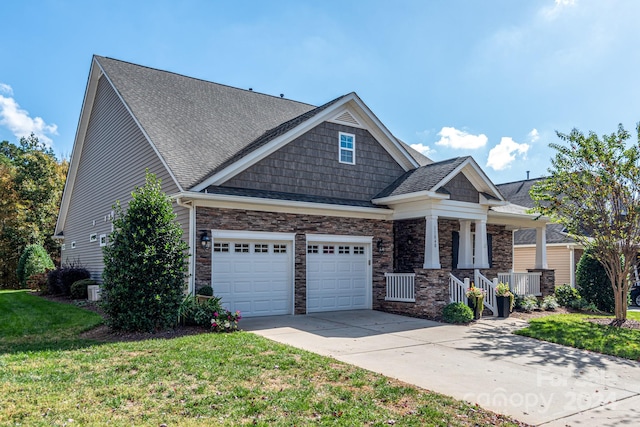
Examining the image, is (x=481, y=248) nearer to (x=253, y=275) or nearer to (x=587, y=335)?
(x=587, y=335)

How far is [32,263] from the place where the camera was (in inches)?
964

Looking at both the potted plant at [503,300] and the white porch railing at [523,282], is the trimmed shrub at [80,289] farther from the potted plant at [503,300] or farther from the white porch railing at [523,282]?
the white porch railing at [523,282]

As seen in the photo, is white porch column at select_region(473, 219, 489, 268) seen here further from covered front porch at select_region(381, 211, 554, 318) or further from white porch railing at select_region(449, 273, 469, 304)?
white porch railing at select_region(449, 273, 469, 304)

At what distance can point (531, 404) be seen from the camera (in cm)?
575

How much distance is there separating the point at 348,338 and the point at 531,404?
4437 millimetres

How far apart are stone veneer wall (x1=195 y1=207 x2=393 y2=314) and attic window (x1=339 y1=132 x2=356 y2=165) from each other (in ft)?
6.27

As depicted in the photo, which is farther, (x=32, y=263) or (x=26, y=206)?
(x=26, y=206)

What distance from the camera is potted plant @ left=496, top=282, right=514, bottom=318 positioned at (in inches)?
538

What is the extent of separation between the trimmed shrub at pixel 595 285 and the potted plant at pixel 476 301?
19.9 feet

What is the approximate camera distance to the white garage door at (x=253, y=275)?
11891mm

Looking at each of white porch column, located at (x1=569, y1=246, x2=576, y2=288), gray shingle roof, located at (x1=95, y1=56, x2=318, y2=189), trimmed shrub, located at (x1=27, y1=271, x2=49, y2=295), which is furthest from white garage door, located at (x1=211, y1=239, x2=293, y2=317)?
white porch column, located at (x1=569, y1=246, x2=576, y2=288)

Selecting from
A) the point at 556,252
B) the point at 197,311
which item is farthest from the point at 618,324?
the point at 197,311

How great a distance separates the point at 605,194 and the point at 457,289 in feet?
15.3

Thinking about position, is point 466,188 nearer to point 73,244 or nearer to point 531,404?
point 531,404
